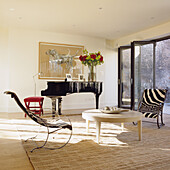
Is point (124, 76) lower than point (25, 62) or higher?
lower

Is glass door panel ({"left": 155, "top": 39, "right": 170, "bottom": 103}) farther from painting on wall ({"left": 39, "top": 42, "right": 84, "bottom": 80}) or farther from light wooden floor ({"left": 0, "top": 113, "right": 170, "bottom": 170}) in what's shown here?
light wooden floor ({"left": 0, "top": 113, "right": 170, "bottom": 170})

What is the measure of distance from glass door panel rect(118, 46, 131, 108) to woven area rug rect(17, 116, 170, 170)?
4.05 meters

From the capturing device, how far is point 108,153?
103 inches

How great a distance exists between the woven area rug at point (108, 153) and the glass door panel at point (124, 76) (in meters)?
4.05

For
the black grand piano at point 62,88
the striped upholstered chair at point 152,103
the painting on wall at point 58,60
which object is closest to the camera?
the striped upholstered chair at point 152,103

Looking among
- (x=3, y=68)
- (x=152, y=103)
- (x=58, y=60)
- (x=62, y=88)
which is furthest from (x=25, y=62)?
(x=152, y=103)

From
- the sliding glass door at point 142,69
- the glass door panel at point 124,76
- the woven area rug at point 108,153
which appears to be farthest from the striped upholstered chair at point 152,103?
the glass door panel at point 124,76

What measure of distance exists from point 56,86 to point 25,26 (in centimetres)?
238

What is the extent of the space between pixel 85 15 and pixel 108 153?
3.82m

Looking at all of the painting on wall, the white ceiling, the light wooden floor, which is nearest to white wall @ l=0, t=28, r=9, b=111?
the white ceiling

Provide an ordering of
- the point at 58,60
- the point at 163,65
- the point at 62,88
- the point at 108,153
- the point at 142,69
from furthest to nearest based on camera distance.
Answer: the point at 163,65 → the point at 58,60 → the point at 142,69 → the point at 62,88 → the point at 108,153

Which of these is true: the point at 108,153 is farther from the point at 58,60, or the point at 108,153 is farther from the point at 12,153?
the point at 58,60

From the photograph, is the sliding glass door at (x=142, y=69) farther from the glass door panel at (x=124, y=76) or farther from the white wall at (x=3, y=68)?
the white wall at (x=3, y=68)

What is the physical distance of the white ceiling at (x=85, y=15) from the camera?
4.45 meters
